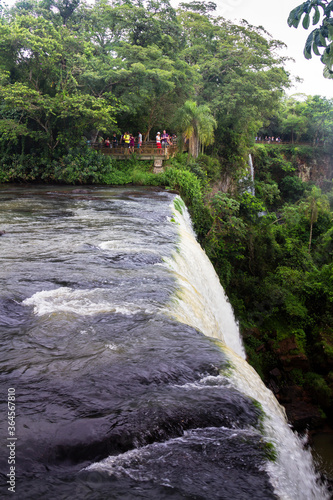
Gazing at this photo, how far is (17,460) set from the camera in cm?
263

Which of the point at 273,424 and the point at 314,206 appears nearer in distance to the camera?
the point at 273,424

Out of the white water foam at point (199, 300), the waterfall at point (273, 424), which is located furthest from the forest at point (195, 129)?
the waterfall at point (273, 424)

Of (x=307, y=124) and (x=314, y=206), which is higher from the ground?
(x=307, y=124)

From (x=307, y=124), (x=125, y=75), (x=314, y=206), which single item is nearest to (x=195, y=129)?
(x=125, y=75)

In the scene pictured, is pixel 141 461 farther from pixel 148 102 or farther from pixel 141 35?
pixel 141 35

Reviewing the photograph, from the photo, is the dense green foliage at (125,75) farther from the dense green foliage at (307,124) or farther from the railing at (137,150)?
the dense green foliage at (307,124)

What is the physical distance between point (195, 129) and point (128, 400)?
20526 mm

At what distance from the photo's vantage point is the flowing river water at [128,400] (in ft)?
8.45

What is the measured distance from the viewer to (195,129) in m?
22.0

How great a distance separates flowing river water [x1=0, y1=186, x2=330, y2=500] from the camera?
2.57m

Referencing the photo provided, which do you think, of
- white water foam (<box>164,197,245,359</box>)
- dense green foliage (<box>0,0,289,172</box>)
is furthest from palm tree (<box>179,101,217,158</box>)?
white water foam (<box>164,197,245,359</box>)

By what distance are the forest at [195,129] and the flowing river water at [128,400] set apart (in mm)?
7911

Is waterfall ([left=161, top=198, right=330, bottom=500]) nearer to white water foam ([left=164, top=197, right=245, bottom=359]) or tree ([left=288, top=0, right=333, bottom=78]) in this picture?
white water foam ([left=164, top=197, right=245, bottom=359])

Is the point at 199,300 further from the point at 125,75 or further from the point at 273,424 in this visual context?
the point at 125,75
